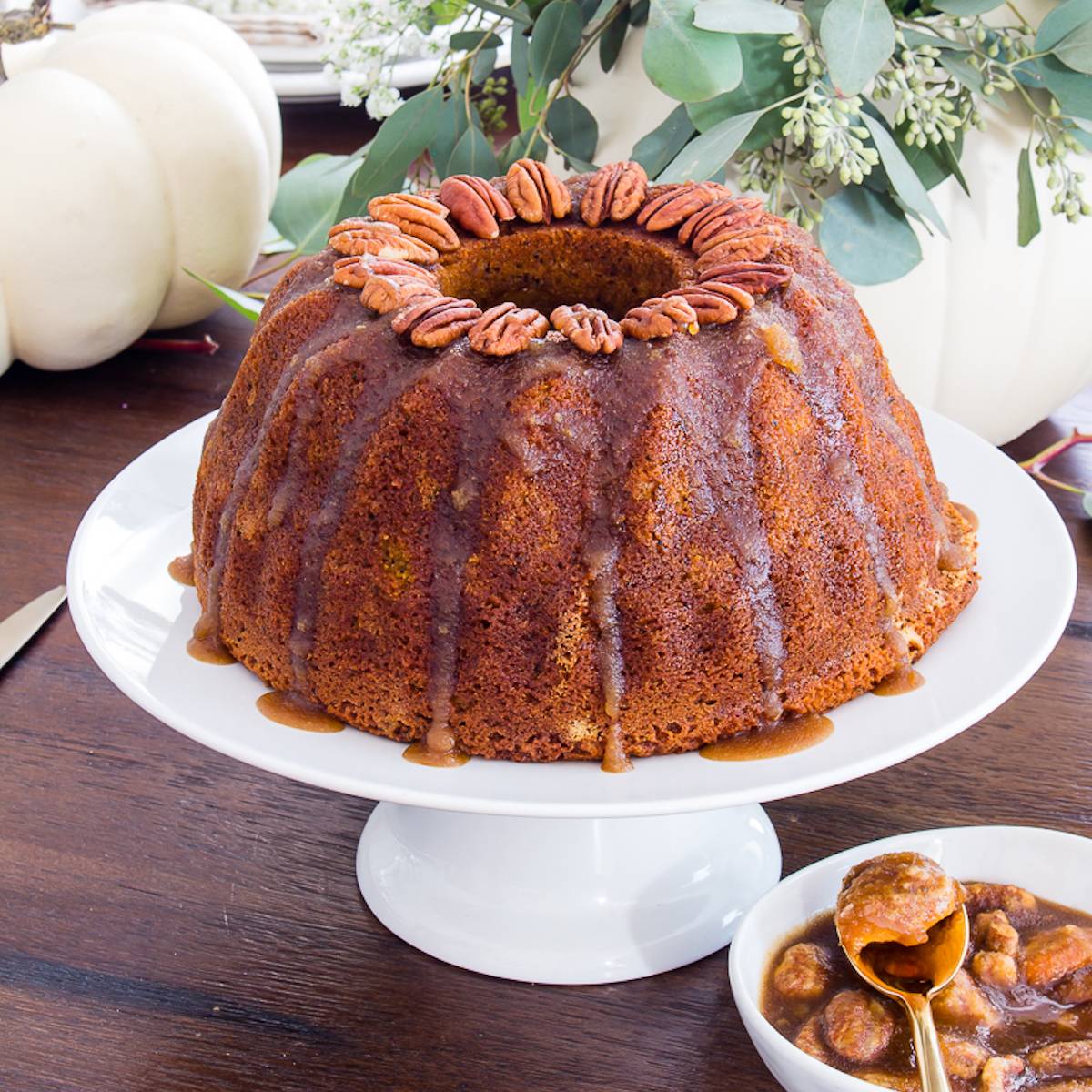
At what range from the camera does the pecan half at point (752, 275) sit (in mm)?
1100

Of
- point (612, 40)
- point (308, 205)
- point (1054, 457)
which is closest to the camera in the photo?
point (612, 40)

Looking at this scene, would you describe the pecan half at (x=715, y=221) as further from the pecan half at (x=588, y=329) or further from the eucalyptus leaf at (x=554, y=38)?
the eucalyptus leaf at (x=554, y=38)

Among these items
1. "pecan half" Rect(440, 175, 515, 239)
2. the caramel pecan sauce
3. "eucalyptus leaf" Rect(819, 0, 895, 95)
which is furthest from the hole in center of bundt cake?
the caramel pecan sauce

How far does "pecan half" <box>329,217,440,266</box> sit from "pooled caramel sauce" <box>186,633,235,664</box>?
34 cm

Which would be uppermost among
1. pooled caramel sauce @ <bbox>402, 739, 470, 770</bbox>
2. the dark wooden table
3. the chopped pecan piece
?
pooled caramel sauce @ <bbox>402, 739, 470, 770</bbox>

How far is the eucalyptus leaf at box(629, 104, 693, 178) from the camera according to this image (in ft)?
4.89

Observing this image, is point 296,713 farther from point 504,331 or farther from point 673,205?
point 673,205

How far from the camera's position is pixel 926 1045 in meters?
0.93

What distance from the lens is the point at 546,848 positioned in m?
1.18

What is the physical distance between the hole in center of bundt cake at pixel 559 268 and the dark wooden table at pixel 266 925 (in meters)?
0.41

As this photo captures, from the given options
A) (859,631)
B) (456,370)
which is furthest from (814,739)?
(456,370)

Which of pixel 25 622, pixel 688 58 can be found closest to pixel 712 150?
pixel 688 58

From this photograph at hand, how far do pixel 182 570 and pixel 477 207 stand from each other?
1.32 ft

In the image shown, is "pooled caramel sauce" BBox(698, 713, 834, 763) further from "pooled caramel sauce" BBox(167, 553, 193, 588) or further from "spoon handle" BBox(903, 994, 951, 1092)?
"pooled caramel sauce" BBox(167, 553, 193, 588)
